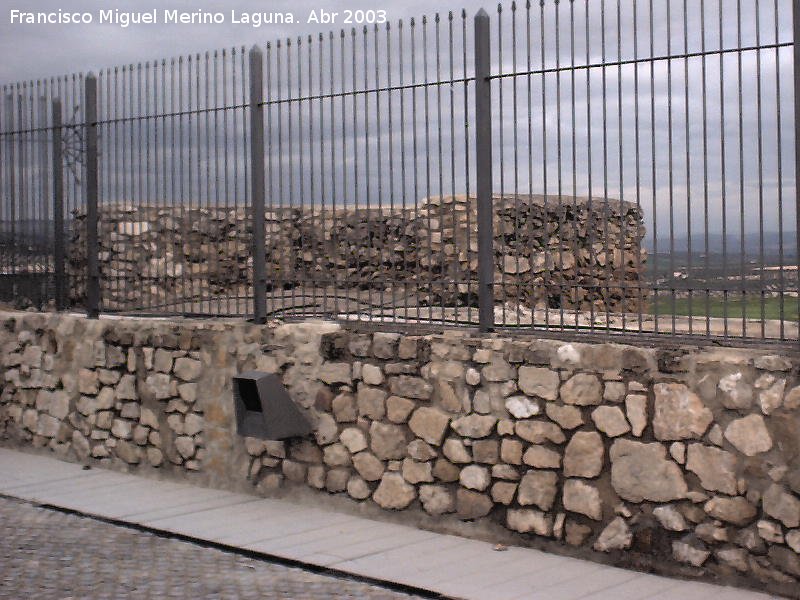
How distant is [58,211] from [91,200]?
2.86 ft

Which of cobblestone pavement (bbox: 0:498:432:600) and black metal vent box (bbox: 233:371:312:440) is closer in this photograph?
cobblestone pavement (bbox: 0:498:432:600)

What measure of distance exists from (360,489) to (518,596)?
224 cm

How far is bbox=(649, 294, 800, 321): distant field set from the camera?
6.48 m

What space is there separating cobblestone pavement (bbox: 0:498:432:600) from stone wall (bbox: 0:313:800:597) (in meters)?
1.25

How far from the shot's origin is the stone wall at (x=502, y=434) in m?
6.38

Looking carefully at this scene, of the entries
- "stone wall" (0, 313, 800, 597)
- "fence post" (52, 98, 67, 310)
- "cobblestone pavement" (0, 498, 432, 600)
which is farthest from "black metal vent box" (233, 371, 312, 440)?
"fence post" (52, 98, 67, 310)

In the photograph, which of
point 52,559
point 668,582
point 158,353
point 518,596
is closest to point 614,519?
point 668,582

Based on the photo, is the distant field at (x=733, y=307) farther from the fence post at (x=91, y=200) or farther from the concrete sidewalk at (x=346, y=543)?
the fence post at (x=91, y=200)

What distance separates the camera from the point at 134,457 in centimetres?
1017

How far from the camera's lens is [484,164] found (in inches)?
310

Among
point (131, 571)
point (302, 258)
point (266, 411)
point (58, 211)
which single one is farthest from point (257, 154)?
point (131, 571)

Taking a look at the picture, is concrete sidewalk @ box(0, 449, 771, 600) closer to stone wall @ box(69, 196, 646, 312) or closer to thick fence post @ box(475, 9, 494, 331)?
thick fence post @ box(475, 9, 494, 331)

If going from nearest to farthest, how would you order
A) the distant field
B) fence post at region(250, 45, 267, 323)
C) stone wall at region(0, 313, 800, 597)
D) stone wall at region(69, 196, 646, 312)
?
stone wall at region(0, 313, 800, 597), the distant field, stone wall at region(69, 196, 646, 312), fence post at region(250, 45, 267, 323)

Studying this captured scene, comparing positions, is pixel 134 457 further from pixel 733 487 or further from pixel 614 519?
pixel 733 487
